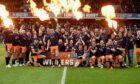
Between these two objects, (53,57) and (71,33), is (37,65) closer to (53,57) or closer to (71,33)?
(53,57)

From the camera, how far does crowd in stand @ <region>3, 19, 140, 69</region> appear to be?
2198 centimetres

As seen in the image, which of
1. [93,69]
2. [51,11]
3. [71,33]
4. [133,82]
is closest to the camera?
[133,82]

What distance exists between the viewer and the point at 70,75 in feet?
61.6

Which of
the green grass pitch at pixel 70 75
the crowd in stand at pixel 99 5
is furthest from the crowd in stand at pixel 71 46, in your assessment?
the crowd in stand at pixel 99 5

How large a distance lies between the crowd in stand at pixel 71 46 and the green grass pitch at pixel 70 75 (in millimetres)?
879

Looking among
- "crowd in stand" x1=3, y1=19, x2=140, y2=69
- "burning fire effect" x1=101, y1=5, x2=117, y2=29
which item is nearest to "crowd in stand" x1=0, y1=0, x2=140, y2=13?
"burning fire effect" x1=101, y1=5, x2=117, y2=29

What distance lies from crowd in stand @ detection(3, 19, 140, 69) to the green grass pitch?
88cm

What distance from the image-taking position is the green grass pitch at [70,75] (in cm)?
1712

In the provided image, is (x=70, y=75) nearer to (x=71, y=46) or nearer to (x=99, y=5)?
(x=71, y=46)

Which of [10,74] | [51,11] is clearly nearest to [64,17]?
[51,11]

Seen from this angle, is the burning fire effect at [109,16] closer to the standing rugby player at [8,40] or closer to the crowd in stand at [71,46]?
the crowd in stand at [71,46]

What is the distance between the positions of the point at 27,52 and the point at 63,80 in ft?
20.0

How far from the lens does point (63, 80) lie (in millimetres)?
17297

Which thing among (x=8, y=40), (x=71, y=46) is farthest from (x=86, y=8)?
(x=8, y=40)
